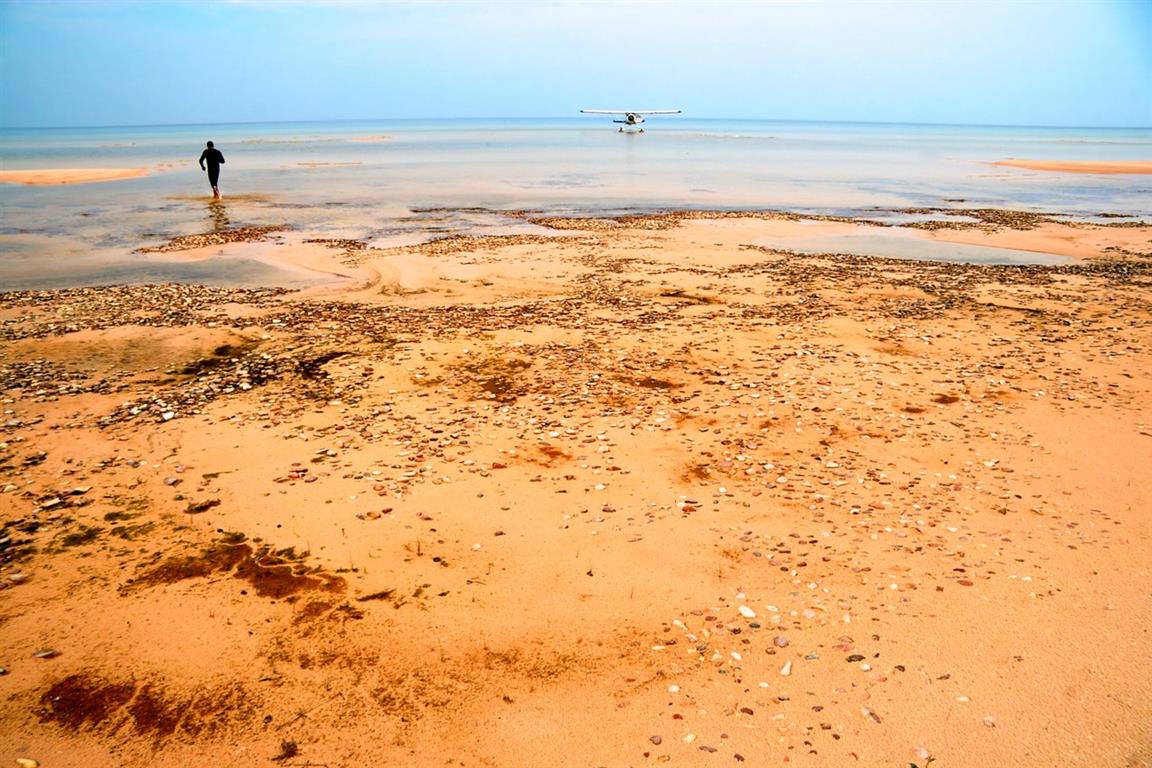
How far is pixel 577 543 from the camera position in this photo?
6332 mm

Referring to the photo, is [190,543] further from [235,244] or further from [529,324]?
[235,244]

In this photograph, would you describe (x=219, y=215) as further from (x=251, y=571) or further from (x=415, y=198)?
(x=251, y=571)

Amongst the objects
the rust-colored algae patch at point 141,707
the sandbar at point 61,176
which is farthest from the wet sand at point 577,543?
the sandbar at point 61,176

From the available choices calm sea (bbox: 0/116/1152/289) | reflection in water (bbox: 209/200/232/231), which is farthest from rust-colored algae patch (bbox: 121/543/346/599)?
reflection in water (bbox: 209/200/232/231)

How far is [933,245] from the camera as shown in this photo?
21.9 m

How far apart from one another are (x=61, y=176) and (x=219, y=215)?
3324 cm

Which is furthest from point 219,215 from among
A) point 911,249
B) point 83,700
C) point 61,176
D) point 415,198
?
point 61,176

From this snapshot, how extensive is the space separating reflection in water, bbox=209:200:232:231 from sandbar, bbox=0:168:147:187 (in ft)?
69.5

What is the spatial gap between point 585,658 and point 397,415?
189 inches

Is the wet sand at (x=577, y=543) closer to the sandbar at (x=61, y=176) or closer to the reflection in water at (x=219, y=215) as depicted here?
the reflection in water at (x=219, y=215)

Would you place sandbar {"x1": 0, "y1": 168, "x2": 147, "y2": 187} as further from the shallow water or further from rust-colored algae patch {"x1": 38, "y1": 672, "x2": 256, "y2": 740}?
rust-colored algae patch {"x1": 38, "y1": 672, "x2": 256, "y2": 740}

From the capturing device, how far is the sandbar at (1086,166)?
5947cm

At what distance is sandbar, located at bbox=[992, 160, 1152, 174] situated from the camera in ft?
195

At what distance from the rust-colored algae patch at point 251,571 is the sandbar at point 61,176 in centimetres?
5156
